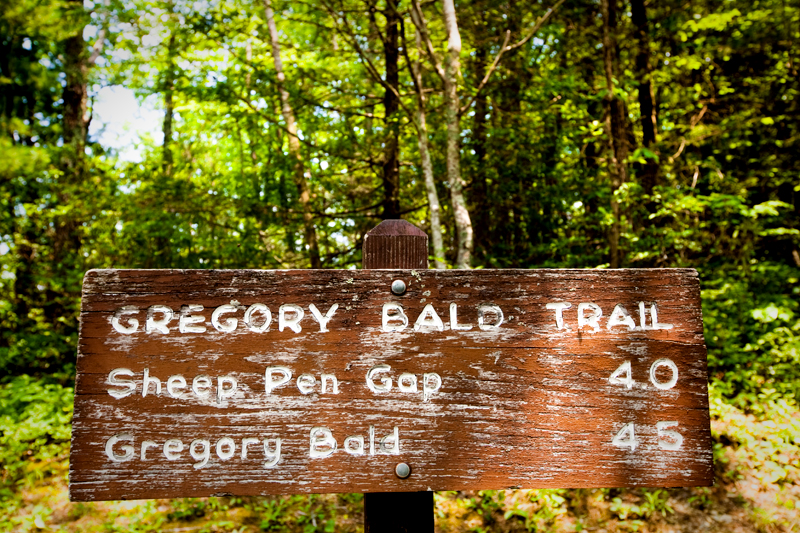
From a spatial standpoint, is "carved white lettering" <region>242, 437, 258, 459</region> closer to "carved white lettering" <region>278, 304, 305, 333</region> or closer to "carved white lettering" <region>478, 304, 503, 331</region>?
"carved white lettering" <region>278, 304, 305, 333</region>

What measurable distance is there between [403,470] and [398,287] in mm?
462

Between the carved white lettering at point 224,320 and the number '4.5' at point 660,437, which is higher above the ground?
the carved white lettering at point 224,320

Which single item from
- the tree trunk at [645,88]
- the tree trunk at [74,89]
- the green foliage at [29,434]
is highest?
the tree trunk at [74,89]

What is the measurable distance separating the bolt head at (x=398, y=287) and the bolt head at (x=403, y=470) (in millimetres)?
435

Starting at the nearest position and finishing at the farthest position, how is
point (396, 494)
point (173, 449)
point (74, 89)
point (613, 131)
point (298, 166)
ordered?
point (173, 449)
point (396, 494)
point (613, 131)
point (298, 166)
point (74, 89)

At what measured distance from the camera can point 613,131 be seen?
641cm

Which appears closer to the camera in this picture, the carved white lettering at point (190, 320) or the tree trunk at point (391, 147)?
the carved white lettering at point (190, 320)

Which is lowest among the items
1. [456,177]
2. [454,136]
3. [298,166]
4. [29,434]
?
[29,434]

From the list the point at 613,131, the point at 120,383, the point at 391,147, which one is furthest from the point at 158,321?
the point at 613,131

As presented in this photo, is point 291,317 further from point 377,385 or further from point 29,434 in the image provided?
point 29,434

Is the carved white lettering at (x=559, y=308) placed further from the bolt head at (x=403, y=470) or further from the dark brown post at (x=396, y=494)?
the bolt head at (x=403, y=470)

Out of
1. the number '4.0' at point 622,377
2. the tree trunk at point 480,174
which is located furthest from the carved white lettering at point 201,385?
the tree trunk at point 480,174

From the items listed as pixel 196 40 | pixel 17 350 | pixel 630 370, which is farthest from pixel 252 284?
pixel 17 350

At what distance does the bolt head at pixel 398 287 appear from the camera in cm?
133
